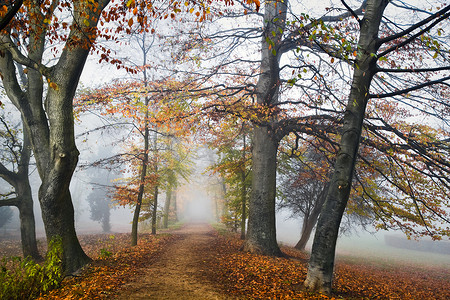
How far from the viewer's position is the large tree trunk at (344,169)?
4.67 meters

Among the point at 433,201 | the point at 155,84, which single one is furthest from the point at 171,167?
the point at 433,201

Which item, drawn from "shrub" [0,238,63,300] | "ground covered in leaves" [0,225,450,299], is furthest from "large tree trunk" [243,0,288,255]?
"shrub" [0,238,63,300]

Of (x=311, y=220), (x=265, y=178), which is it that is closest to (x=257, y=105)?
(x=265, y=178)

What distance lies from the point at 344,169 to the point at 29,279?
237 inches

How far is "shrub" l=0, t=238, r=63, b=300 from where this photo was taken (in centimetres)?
378

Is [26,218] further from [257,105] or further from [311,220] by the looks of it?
[311,220]

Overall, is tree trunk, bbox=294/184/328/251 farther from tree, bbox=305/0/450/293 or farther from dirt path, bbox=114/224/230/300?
tree, bbox=305/0/450/293

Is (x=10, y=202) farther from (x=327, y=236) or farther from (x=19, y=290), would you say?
(x=327, y=236)

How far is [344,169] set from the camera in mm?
4766

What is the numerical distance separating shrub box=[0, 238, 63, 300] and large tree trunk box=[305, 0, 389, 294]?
4841 mm

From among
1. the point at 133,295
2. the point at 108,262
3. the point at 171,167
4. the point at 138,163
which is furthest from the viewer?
the point at 171,167

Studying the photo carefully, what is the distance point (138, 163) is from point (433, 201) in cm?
1289

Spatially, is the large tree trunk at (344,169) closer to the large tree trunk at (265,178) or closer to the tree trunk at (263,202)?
the large tree trunk at (265,178)

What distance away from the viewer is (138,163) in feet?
39.8
